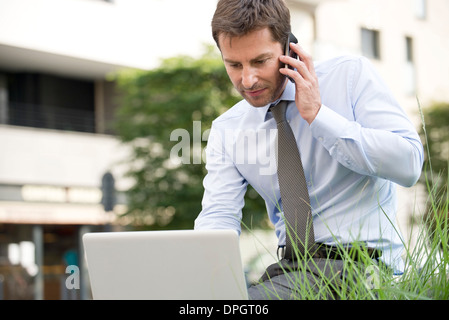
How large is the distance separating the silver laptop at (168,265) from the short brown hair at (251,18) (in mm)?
776

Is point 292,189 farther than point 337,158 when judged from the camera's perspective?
Yes

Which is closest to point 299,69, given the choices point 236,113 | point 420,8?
point 236,113

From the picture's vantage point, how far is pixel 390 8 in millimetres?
24078

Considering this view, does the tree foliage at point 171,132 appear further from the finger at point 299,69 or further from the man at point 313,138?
the finger at point 299,69

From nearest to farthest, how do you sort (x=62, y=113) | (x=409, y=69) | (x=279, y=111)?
(x=279, y=111) → (x=62, y=113) → (x=409, y=69)

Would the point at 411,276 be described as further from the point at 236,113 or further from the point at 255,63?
the point at 236,113

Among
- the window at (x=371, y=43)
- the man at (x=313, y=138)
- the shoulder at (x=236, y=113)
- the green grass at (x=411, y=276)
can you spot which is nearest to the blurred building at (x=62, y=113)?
the window at (x=371, y=43)

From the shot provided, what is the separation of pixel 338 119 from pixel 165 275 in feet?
2.01

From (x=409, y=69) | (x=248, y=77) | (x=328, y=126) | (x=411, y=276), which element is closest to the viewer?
(x=411, y=276)

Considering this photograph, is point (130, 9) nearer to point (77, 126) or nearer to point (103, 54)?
point (103, 54)

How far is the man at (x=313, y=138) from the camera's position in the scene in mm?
1900

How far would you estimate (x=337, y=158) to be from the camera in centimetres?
195

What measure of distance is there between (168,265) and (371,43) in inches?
889
